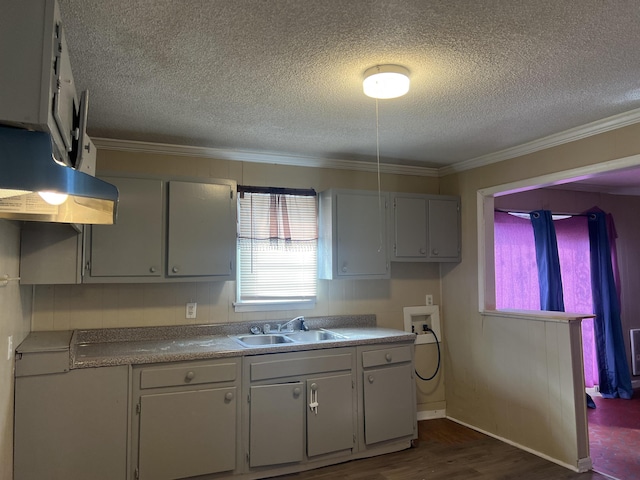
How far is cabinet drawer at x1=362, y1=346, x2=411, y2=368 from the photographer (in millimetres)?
3316

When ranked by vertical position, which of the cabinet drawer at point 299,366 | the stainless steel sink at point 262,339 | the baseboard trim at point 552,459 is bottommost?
the baseboard trim at point 552,459

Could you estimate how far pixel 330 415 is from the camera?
10.4ft

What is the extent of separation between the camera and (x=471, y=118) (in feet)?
9.56

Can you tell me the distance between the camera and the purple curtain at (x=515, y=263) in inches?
177

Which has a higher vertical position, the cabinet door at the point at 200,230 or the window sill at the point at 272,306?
the cabinet door at the point at 200,230

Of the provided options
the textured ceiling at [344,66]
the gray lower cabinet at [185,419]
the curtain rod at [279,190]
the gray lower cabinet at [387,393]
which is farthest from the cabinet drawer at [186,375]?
the textured ceiling at [344,66]

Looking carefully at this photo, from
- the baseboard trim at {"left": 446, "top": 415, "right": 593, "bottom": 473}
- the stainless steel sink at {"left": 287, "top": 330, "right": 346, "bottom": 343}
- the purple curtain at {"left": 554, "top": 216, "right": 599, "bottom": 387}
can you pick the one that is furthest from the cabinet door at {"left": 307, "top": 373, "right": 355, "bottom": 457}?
the purple curtain at {"left": 554, "top": 216, "right": 599, "bottom": 387}

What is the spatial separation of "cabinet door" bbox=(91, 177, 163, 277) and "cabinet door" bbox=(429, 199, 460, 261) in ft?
7.40

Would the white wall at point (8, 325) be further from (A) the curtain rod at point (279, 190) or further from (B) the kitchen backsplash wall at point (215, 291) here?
(A) the curtain rod at point (279, 190)

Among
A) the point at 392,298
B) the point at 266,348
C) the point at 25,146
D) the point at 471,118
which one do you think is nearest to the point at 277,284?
the point at 266,348

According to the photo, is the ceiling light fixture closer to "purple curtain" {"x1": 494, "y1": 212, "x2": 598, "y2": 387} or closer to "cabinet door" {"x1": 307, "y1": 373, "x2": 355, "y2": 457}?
"cabinet door" {"x1": 307, "y1": 373, "x2": 355, "y2": 457}

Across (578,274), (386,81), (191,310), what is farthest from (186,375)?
(578,274)

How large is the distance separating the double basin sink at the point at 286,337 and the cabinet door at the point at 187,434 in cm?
55

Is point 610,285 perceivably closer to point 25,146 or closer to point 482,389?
point 482,389
